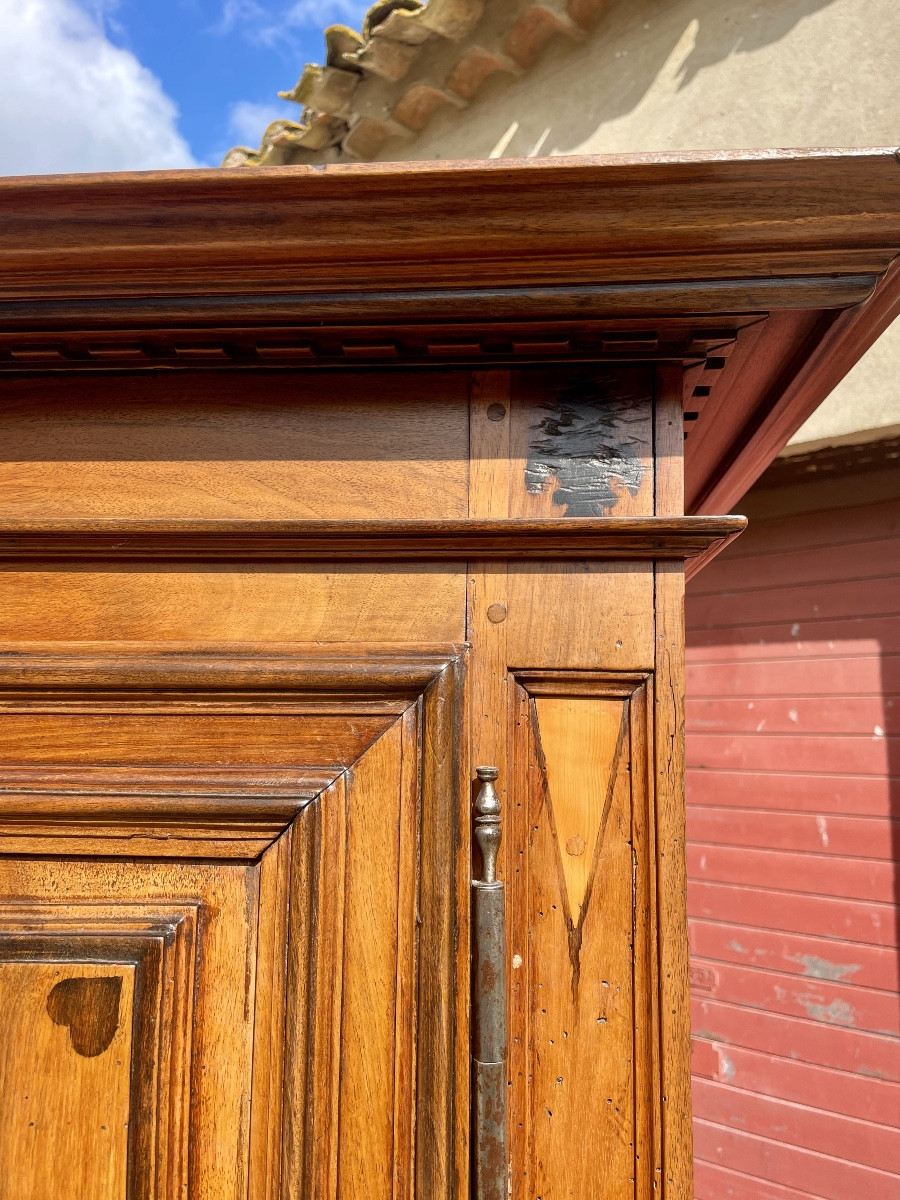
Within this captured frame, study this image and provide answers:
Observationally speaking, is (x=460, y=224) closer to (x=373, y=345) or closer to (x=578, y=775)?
(x=373, y=345)

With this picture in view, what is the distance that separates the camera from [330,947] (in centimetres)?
75

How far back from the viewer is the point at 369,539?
78cm

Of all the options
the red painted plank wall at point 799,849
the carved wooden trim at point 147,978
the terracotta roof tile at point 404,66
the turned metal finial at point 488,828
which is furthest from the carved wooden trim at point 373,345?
the terracotta roof tile at point 404,66

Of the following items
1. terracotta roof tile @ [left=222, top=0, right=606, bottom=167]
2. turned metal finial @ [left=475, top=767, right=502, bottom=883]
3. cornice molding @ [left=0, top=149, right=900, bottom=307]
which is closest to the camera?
cornice molding @ [left=0, top=149, right=900, bottom=307]

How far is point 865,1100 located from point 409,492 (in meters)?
2.35

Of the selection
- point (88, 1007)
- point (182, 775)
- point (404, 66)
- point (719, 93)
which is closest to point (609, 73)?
point (719, 93)

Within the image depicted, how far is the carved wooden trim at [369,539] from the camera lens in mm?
760

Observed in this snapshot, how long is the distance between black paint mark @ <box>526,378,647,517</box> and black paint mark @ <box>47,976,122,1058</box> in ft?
2.23

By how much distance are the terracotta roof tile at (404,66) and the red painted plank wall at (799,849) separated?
5.96 feet

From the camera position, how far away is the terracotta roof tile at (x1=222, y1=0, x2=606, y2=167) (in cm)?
252

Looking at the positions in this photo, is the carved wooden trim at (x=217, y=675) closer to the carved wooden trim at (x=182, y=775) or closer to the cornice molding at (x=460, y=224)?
the carved wooden trim at (x=182, y=775)

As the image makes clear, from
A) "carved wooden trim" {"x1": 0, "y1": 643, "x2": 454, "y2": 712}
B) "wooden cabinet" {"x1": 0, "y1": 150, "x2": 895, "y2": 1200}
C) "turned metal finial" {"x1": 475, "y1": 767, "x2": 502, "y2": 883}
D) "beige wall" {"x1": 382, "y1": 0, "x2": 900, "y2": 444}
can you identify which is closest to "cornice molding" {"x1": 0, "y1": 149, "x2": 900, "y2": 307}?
"wooden cabinet" {"x1": 0, "y1": 150, "x2": 895, "y2": 1200}

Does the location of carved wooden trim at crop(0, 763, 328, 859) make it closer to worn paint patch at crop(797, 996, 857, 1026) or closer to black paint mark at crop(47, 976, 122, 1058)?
black paint mark at crop(47, 976, 122, 1058)

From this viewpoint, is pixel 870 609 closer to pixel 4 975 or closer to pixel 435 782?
pixel 435 782
